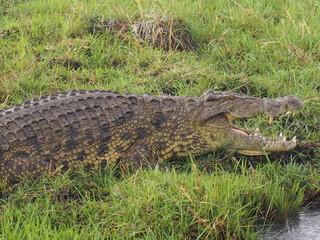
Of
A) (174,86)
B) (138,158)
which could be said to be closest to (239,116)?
(138,158)

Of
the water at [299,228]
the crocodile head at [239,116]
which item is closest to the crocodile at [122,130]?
the crocodile head at [239,116]

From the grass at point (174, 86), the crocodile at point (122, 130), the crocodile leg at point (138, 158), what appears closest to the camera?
the grass at point (174, 86)

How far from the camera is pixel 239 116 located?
5410 millimetres

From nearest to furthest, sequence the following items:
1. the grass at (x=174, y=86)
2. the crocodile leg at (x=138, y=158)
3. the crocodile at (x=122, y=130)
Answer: the grass at (x=174, y=86)
the crocodile at (x=122, y=130)
the crocodile leg at (x=138, y=158)

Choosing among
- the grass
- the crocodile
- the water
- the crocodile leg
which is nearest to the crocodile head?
the crocodile

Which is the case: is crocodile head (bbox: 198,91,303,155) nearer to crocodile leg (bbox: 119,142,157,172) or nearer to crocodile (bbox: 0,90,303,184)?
crocodile (bbox: 0,90,303,184)

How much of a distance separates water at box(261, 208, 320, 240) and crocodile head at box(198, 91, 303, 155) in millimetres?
764

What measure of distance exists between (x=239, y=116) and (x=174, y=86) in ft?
3.98

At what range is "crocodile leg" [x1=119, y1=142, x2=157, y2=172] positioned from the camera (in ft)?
17.3

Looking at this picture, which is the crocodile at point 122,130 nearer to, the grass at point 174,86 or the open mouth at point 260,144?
the open mouth at point 260,144

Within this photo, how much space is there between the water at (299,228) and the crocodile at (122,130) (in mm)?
767

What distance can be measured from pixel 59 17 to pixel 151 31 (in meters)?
1.28

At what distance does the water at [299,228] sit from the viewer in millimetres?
4402

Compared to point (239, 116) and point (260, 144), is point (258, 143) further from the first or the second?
point (239, 116)
